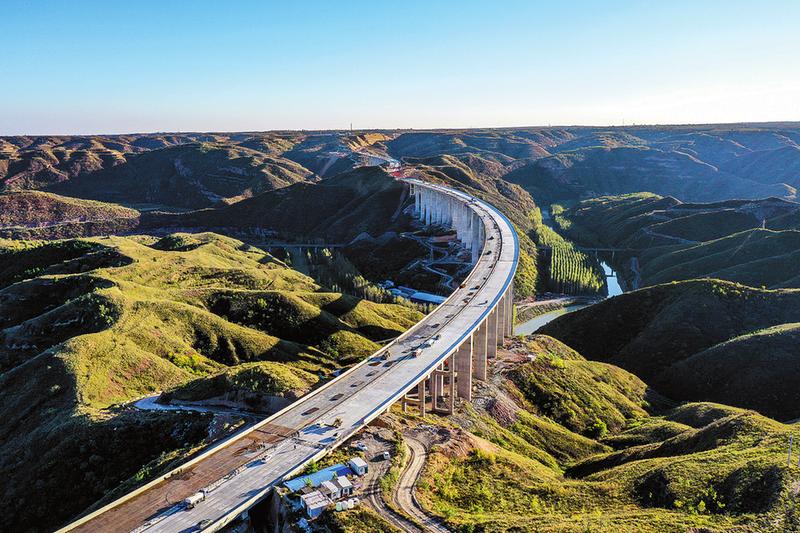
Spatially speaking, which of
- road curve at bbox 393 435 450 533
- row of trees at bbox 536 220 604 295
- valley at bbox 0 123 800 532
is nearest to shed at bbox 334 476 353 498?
valley at bbox 0 123 800 532

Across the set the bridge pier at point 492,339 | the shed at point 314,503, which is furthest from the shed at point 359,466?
the bridge pier at point 492,339

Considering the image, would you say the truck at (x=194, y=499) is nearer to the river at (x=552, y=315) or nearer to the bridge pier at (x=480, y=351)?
the bridge pier at (x=480, y=351)

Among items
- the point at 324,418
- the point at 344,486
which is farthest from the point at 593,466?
the point at 344,486

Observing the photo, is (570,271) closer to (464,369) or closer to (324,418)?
(464,369)

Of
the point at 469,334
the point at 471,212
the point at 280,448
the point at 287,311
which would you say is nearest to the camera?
the point at 280,448

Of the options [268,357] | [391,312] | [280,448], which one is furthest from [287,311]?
[280,448]

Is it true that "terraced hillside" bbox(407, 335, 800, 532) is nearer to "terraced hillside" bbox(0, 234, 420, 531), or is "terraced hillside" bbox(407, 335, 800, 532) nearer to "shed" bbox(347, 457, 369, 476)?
"shed" bbox(347, 457, 369, 476)

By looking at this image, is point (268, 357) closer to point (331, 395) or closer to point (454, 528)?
point (331, 395)
